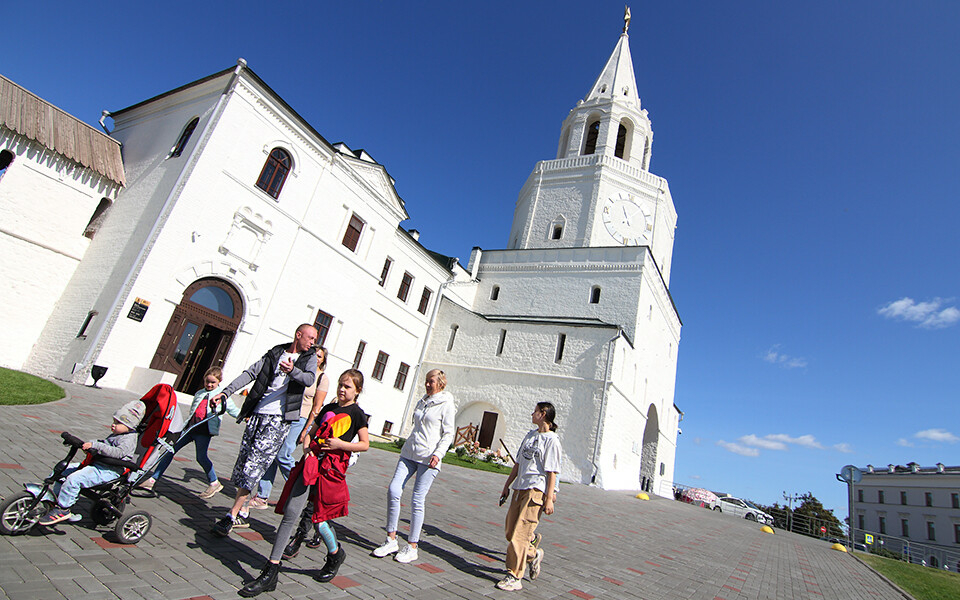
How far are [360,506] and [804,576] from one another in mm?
7860

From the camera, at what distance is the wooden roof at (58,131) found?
1461 centimetres

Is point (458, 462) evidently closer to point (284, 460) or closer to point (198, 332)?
point (198, 332)

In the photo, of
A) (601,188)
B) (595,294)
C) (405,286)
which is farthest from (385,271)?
(601,188)

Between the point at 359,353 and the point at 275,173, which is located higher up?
the point at 275,173

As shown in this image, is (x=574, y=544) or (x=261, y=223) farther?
(x=261, y=223)

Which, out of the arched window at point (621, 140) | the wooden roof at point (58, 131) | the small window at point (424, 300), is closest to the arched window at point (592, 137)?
the arched window at point (621, 140)

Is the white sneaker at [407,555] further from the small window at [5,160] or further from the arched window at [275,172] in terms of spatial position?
the small window at [5,160]

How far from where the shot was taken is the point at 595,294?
1032 inches

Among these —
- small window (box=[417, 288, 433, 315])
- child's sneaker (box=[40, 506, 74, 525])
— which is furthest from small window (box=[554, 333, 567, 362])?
child's sneaker (box=[40, 506, 74, 525])

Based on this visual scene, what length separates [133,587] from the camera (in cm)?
310

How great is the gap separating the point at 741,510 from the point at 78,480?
34.9 metres

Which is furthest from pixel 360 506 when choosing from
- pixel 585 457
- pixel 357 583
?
pixel 585 457

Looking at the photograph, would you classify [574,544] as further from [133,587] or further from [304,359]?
[133,587]

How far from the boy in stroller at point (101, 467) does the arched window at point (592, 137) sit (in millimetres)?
30307
